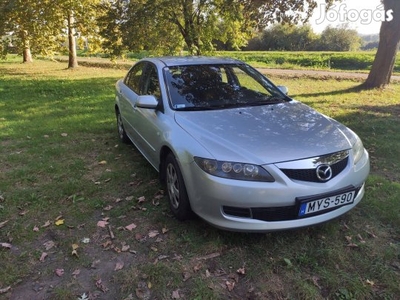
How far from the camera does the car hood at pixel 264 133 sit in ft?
9.40

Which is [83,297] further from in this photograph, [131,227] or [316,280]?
[316,280]

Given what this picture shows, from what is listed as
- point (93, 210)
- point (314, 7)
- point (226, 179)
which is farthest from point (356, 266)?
point (314, 7)

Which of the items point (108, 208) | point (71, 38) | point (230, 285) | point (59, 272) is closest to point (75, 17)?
point (71, 38)

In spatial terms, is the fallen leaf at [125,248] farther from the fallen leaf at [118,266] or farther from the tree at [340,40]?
the tree at [340,40]

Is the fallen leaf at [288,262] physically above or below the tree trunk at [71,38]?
below

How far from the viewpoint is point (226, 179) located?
277 cm

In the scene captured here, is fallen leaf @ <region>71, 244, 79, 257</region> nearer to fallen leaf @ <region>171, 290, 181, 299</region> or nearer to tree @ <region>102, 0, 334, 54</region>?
fallen leaf @ <region>171, 290, 181, 299</region>

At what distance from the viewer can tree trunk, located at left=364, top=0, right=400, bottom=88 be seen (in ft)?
33.1

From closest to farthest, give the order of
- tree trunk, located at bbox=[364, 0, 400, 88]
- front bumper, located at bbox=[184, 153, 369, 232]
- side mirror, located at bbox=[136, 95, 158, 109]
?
1. front bumper, located at bbox=[184, 153, 369, 232]
2. side mirror, located at bbox=[136, 95, 158, 109]
3. tree trunk, located at bbox=[364, 0, 400, 88]

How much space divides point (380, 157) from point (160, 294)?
4.05 m

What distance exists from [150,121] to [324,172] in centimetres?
205

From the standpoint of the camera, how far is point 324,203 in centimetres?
285

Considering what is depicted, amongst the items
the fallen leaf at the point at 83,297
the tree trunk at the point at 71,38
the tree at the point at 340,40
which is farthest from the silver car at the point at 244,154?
the tree at the point at 340,40

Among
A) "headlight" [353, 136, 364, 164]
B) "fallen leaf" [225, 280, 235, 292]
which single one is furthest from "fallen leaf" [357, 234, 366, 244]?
"fallen leaf" [225, 280, 235, 292]
